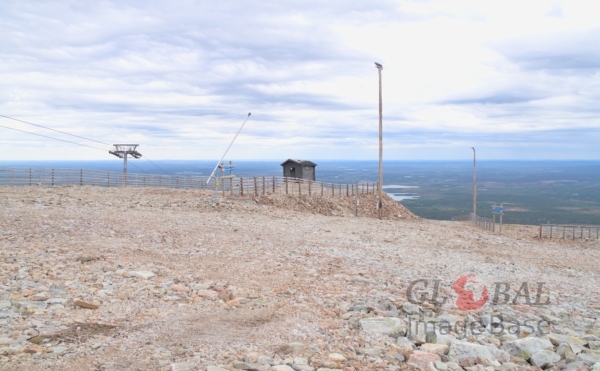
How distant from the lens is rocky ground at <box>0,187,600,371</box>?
20.7 ft

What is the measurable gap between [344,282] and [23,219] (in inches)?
439

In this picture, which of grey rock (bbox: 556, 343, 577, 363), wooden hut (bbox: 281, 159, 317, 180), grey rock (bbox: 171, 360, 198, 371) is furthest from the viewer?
wooden hut (bbox: 281, 159, 317, 180)

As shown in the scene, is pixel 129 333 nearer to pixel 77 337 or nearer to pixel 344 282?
pixel 77 337

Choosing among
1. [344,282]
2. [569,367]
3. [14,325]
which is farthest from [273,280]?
[569,367]

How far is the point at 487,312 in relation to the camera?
29.4 ft

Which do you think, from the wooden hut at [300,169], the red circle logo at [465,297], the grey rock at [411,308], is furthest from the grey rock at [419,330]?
the wooden hut at [300,169]

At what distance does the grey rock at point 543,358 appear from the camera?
21.8ft

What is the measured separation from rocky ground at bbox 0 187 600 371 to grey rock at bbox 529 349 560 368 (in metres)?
0.02

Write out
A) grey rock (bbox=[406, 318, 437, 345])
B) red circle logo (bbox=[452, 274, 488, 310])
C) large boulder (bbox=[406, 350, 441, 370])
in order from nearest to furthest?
1. large boulder (bbox=[406, 350, 441, 370])
2. grey rock (bbox=[406, 318, 437, 345])
3. red circle logo (bbox=[452, 274, 488, 310])

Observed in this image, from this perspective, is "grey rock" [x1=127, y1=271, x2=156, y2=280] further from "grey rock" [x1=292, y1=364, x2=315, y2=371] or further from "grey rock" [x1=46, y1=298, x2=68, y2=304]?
"grey rock" [x1=292, y1=364, x2=315, y2=371]

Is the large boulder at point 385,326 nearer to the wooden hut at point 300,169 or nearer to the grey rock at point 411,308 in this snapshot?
the grey rock at point 411,308

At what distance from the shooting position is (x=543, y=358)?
22.0ft

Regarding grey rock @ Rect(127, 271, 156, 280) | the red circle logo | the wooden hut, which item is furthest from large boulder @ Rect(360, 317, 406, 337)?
the wooden hut

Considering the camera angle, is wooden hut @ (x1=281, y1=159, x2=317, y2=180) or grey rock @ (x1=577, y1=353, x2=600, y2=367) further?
wooden hut @ (x1=281, y1=159, x2=317, y2=180)
